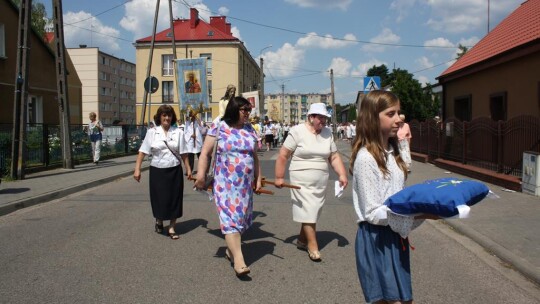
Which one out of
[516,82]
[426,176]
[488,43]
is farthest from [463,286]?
[488,43]

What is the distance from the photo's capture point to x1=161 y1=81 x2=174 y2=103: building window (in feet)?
188

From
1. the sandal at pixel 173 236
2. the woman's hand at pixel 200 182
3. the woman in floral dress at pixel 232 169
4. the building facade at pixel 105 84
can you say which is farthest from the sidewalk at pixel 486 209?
the building facade at pixel 105 84

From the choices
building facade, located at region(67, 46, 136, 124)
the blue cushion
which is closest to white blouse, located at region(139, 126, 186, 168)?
the blue cushion

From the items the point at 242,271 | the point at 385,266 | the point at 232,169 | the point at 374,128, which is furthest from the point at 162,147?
the point at 385,266

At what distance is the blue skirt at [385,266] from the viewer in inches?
106

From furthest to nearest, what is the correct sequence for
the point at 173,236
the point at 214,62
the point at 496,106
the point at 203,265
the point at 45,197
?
the point at 214,62
the point at 496,106
the point at 45,197
the point at 173,236
the point at 203,265

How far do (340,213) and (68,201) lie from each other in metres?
5.53

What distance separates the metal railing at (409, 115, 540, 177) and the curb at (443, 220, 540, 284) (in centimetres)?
436

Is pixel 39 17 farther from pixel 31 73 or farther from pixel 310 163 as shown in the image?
pixel 310 163

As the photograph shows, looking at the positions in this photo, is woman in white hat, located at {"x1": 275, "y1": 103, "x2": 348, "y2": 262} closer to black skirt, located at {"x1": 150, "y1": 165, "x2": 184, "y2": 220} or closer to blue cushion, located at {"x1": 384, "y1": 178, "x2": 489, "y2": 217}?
black skirt, located at {"x1": 150, "y1": 165, "x2": 184, "y2": 220}

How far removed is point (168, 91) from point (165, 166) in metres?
52.7

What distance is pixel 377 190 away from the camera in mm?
2680

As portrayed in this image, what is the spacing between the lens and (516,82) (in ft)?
44.7

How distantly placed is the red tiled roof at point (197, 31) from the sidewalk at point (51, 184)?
4397cm
